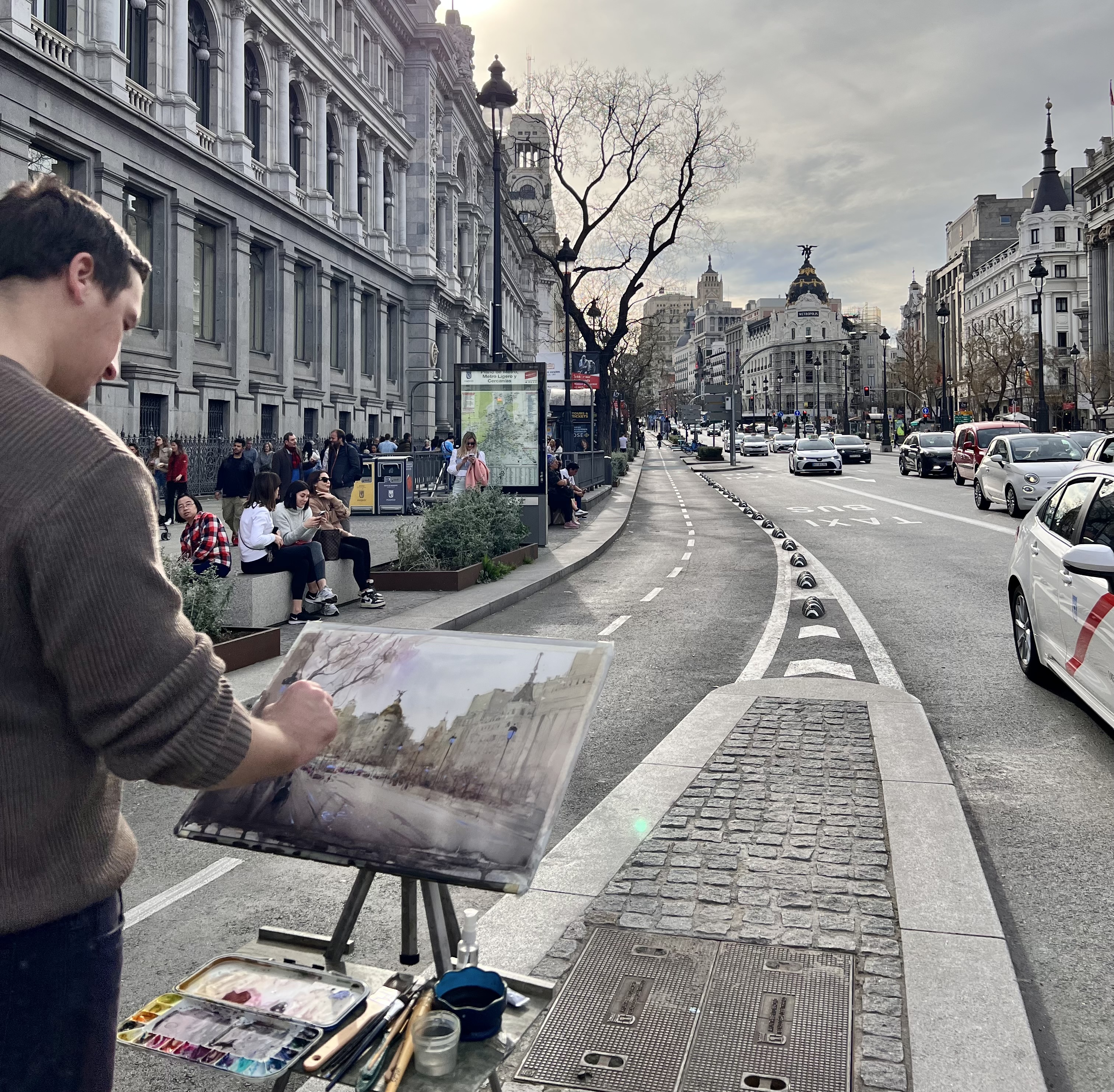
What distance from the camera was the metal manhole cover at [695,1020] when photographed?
10.0 ft

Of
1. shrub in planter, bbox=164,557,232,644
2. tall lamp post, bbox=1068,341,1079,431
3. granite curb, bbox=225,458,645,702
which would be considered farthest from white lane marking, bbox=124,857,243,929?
tall lamp post, bbox=1068,341,1079,431

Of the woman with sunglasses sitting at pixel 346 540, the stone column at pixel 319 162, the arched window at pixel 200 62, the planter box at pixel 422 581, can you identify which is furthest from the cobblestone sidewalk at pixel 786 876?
the stone column at pixel 319 162

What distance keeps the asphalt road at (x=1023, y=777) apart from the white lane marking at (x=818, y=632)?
461 mm

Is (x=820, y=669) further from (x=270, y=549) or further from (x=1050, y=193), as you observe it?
(x=1050, y=193)

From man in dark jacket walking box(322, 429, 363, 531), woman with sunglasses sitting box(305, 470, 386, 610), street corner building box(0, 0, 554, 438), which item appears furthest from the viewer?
street corner building box(0, 0, 554, 438)

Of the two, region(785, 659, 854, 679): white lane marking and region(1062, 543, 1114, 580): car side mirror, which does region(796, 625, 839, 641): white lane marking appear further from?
region(1062, 543, 1114, 580): car side mirror

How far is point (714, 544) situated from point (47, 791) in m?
19.7

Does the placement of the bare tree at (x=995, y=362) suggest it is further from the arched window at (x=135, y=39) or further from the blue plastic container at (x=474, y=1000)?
the blue plastic container at (x=474, y=1000)

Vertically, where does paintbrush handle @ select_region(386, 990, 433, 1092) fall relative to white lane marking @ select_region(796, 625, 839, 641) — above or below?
above

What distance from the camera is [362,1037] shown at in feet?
7.97

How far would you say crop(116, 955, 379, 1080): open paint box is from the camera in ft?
7.60

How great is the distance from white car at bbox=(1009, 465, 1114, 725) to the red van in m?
25.9

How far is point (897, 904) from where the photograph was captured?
4.16 metres

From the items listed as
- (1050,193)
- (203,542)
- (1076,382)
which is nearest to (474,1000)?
(203,542)
